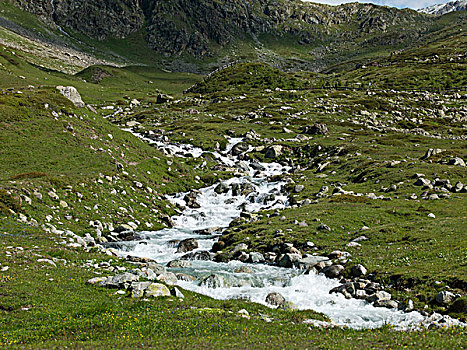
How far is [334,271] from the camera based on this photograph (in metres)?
24.9

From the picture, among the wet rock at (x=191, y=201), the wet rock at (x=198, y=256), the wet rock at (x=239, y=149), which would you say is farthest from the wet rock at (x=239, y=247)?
the wet rock at (x=239, y=149)

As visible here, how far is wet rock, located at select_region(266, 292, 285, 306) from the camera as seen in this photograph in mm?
21094

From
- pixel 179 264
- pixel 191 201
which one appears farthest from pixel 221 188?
pixel 179 264

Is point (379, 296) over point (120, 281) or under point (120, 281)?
over

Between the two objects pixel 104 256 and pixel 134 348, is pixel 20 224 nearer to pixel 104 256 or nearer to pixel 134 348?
pixel 104 256

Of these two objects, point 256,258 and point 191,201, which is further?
point 191,201

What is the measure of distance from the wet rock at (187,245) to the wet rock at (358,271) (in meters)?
17.4

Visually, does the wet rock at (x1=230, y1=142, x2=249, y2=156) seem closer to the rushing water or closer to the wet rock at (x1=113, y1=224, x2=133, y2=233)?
the rushing water

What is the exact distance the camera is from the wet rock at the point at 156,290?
18875mm

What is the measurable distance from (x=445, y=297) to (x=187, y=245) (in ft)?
79.8

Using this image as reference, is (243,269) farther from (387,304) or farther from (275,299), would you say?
(387,304)

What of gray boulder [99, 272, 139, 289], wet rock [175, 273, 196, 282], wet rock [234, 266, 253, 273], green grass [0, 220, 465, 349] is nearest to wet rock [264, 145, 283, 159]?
wet rock [234, 266, 253, 273]

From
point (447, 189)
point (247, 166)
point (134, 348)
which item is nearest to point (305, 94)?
point (247, 166)

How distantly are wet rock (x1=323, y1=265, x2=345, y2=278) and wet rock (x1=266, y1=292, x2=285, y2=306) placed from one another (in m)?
5.46
